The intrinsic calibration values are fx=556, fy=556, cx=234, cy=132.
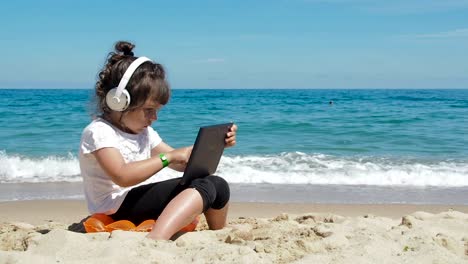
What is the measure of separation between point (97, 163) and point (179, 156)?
1.65 ft

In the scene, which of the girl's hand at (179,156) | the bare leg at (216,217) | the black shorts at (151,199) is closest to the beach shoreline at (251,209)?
the bare leg at (216,217)

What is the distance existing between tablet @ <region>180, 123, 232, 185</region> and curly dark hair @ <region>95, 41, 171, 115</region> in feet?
1.18

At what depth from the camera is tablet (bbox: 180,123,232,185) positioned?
10.8 feet

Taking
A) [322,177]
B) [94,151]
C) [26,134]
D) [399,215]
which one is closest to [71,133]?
[26,134]

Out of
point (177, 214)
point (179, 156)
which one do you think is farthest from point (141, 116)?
point (177, 214)

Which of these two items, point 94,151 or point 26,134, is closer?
point 94,151

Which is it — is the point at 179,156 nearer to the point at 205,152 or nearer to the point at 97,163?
the point at 205,152

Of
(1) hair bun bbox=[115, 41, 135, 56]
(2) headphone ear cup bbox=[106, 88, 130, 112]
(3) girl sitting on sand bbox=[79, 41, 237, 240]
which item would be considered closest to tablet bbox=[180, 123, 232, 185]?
(3) girl sitting on sand bbox=[79, 41, 237, 240]

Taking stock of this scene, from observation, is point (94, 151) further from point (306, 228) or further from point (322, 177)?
point (322, 177)

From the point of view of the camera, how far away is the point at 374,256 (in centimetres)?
302

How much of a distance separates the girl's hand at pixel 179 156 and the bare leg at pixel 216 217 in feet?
1.56

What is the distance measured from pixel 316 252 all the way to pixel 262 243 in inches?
13.1

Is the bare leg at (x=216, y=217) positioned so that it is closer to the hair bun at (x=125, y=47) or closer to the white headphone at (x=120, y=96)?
the white headphone at (x=120, y=96)

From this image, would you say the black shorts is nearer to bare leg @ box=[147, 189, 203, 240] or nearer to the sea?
bare leg @ box=[147, 189, 203, 240]
